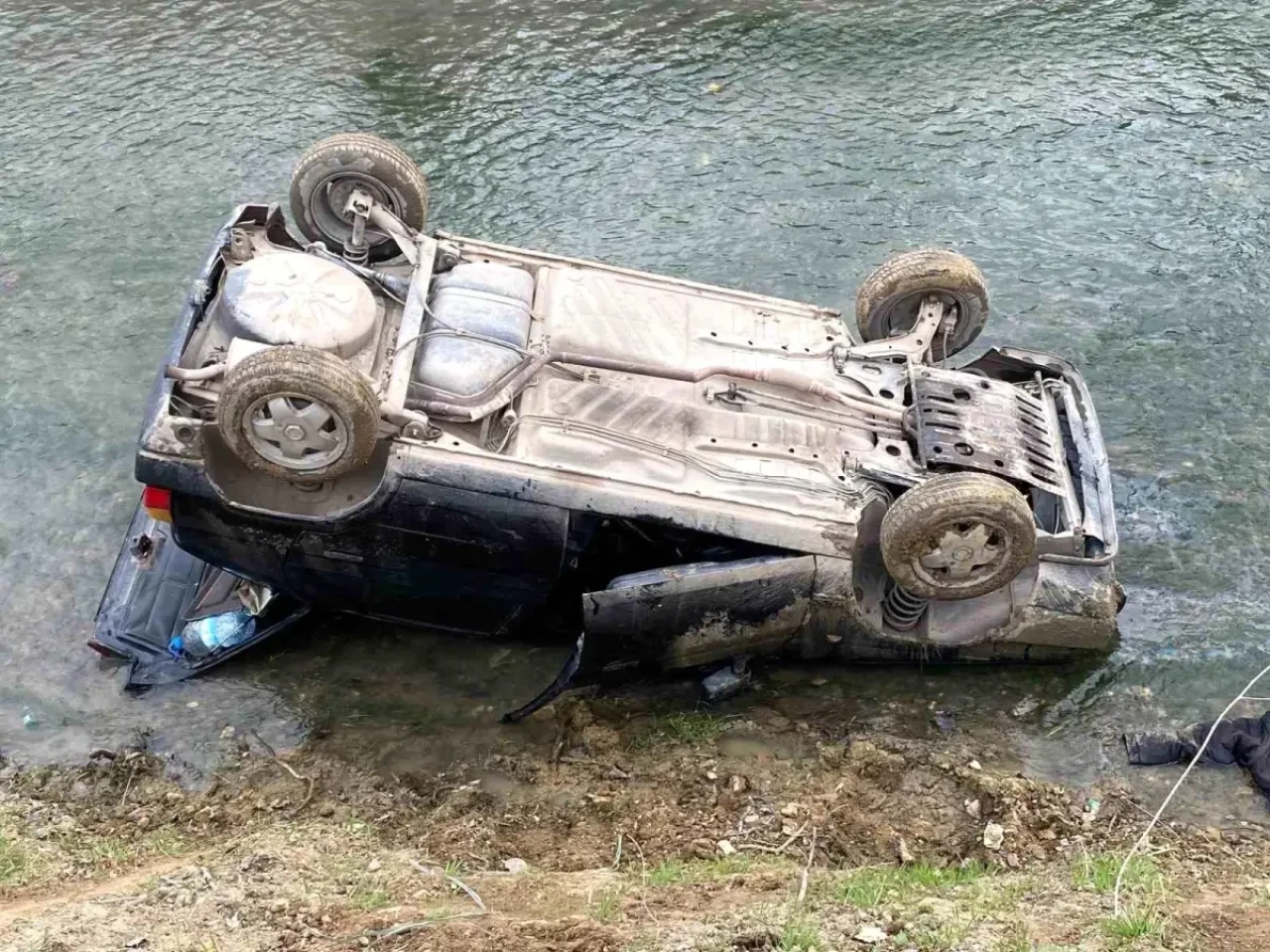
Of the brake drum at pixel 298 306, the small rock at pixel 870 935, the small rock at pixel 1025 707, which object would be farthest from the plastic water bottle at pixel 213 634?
the small rock at pixel 1025 707

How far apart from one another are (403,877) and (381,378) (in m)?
2.34

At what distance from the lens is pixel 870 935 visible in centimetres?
441

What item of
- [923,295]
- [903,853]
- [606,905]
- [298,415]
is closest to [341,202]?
[298,415]

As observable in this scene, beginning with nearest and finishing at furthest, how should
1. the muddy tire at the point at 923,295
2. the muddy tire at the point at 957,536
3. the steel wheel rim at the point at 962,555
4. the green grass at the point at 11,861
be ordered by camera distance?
the green grass at the point at 11,861 < the muddy tire at the point at 957,536 < the steel wheel rim at the point at 962,555 < the muddy tire at the point at 923,295

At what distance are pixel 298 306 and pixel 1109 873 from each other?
4631 mm

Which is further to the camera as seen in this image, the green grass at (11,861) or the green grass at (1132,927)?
the green grass at (11,861)

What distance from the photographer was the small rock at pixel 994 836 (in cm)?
560

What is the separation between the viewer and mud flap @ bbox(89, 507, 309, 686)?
21.5ft

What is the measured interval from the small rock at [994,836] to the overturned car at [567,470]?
99 centimetres

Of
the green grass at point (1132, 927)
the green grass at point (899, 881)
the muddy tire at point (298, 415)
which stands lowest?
the green grass at point (899, 881)

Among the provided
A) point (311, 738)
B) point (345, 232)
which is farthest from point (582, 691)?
point (345, 232)

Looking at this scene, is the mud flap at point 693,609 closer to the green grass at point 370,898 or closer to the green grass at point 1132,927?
the green grass at point 370,898

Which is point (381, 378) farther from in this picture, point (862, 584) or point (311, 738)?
point (862, 584)

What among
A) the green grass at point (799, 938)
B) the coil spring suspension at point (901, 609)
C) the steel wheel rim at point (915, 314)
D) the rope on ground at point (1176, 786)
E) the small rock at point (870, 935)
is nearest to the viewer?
the green grass at point (799, 938)
